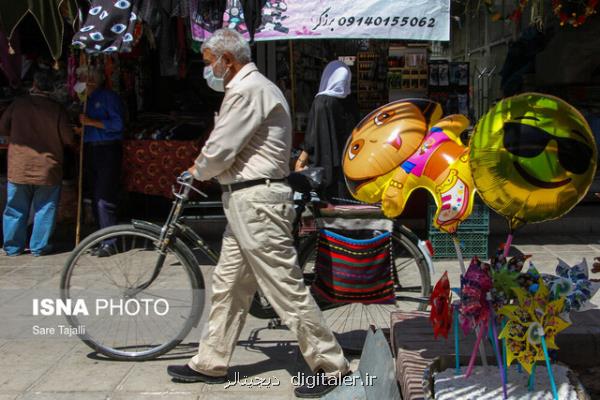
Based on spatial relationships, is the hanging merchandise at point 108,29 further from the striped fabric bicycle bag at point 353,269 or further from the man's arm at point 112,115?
the striped fabric bicycle bag at point 353,269

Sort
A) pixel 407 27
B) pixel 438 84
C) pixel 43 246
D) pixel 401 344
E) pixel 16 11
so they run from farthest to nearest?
pixel 438 84, pixel 43 246, pixel 16 11, pixel 407 27, pixel 401 344

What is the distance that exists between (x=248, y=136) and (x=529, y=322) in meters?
1.59

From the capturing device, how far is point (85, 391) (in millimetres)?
4105

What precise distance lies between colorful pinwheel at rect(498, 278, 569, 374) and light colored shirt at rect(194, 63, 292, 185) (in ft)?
4.62

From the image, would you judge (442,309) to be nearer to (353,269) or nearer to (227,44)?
(353,269)

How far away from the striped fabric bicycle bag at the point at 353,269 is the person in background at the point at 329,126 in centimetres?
226

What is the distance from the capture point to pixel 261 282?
12.8 ft

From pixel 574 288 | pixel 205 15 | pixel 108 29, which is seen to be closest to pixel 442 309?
pixel 574 288

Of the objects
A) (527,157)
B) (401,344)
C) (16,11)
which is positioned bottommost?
(401,344)

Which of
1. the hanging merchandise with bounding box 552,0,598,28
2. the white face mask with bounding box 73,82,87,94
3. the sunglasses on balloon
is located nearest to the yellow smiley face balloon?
the sunglasses on balloon

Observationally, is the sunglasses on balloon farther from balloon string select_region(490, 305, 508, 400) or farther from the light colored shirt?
the light colored shirt

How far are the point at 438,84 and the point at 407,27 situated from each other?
472cm

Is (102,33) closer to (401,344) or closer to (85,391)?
(85,391)

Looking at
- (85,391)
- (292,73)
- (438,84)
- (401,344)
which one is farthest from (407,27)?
(438,84)
